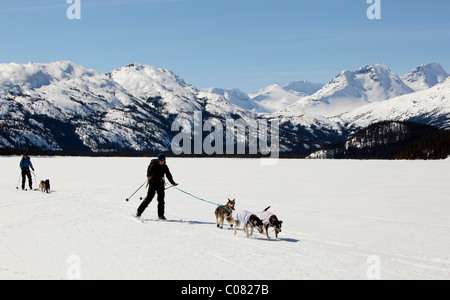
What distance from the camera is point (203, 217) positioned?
15.3 meters

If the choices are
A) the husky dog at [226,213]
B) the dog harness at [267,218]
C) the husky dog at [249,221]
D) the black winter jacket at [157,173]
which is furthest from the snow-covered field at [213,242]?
the black winter jacket at [157,173]

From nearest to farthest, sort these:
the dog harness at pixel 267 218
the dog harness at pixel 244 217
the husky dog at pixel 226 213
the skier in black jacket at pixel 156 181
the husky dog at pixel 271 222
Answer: the husky dog at pixel 271 222, the dog harness at pixel 267 218, the dog harness at pixel 244 217, the husky dog at pixel 226 213, the skier in black jacket at pixel 156 181

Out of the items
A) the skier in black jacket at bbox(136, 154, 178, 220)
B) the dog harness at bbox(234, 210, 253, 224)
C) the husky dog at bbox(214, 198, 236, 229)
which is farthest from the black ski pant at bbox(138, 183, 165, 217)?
the dog harness at bbox(234, 210, 253, 224)

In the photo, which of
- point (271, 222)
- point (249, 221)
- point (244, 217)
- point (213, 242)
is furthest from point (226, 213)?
point (213, 242)

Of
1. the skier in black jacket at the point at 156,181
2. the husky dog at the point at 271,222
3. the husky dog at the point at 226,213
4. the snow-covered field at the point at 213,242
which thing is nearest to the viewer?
the snow-covered field at the point at 213,242

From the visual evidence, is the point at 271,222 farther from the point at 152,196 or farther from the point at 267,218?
the point at 152,196

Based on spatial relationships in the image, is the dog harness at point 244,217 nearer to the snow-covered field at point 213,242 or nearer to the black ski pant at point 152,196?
the snow-covered field at point 213,242

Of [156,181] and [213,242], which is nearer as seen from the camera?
[213,242]

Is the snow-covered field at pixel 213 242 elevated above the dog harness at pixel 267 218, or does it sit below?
below

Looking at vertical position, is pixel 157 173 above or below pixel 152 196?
above

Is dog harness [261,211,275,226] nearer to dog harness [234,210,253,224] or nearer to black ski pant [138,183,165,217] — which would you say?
dog harness [234,210,253,224]

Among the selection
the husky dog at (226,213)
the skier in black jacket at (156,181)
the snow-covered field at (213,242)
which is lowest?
the snow-covered field at (213,242)
